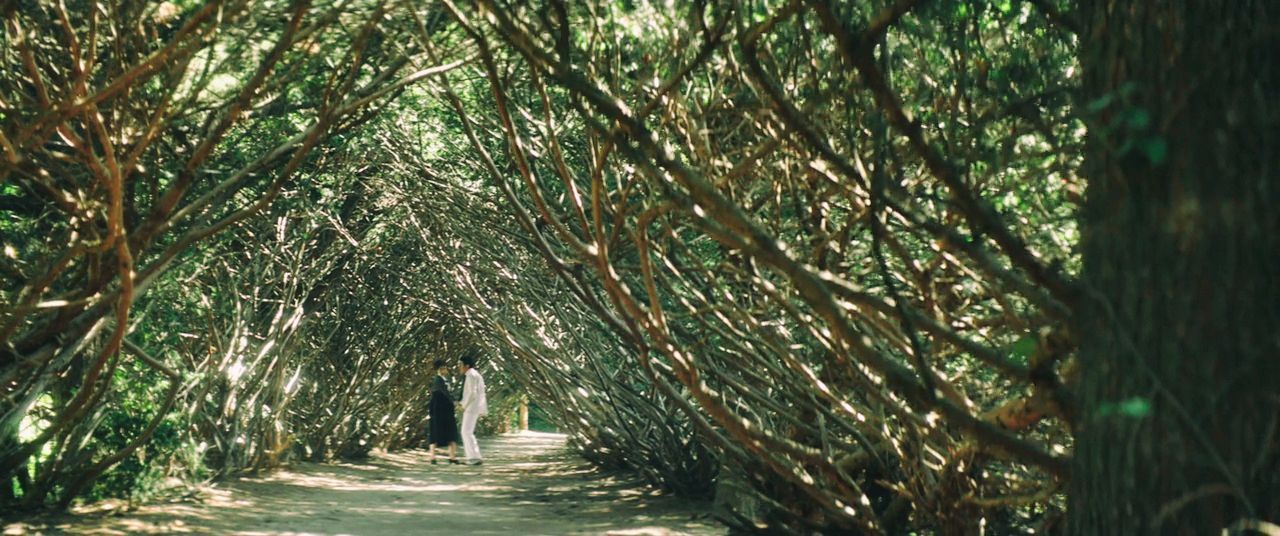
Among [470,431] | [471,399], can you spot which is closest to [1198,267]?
[471,399]

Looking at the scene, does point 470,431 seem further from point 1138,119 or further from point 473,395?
point 1138,119

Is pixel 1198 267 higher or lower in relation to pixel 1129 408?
higher

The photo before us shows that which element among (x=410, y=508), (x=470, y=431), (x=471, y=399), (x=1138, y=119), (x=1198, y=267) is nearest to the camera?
(x=1138, y=119)

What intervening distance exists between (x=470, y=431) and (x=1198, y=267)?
1735 centimetres

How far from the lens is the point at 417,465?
2062 centimetres

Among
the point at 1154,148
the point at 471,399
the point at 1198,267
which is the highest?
the point at 471,399

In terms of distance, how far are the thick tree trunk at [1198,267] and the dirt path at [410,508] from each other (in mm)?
6966

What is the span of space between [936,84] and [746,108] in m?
0.88

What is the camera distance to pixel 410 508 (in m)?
12.1

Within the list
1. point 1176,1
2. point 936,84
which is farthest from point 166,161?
point 1176,1

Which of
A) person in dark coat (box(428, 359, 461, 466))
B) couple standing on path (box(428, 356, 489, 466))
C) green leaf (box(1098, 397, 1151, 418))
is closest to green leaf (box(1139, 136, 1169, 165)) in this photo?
green leaf (box(1098, 397, 1151, 418))

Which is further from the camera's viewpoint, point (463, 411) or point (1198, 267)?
point (463, 411)

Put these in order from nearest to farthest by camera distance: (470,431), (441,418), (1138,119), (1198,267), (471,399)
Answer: (1138,119) → (1198,267) → (471,399) → (470,431) → (441,418)

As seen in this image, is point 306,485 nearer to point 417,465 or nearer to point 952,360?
point 417,465
